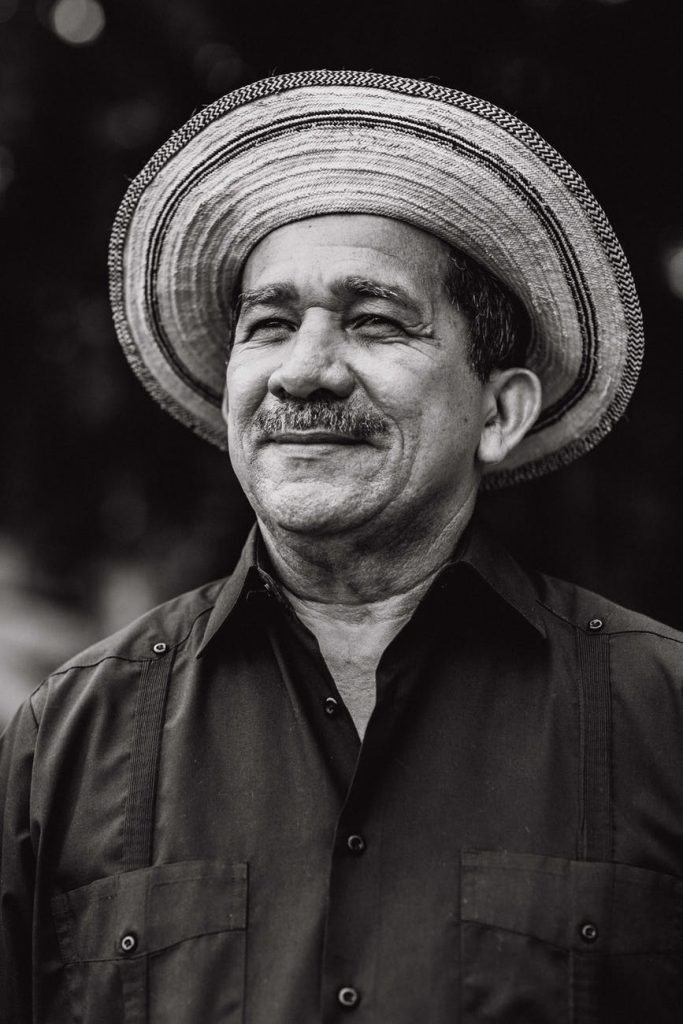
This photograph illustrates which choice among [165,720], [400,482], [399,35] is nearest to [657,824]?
[400,482]

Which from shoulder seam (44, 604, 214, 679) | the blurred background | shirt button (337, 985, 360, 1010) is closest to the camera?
shirt button (337, 985, 360, 1010)

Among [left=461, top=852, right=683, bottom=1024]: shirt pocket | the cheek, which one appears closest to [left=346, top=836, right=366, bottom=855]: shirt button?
[left=461, top=852, right=683, bottom=1024]: shirt pocket

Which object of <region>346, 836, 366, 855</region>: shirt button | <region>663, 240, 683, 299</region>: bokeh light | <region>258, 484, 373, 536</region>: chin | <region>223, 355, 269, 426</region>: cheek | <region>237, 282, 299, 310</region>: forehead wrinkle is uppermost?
<region>663, 240, 683, 299</region>: bokeh light

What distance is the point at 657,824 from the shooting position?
6.42ft

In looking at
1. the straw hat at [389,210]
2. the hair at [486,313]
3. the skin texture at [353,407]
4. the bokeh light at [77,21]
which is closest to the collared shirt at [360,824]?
the skin texture at [353,407]

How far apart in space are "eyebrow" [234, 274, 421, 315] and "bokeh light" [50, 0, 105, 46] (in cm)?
147

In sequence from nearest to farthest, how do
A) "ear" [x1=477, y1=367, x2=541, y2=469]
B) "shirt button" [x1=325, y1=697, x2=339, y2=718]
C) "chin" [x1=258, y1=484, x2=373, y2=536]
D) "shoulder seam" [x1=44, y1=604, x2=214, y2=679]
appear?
1. "shirt button" [x1=325, y1=697, x2=339, y2=718]
2. "chin" [x1=258, y1=484, x2=373, y2=536]
3. "shoulder seam" [x1=44, y1=604, x2=214, y2=679]
4. "ear" [x1=477, y1=367, x2=541, y2=469]

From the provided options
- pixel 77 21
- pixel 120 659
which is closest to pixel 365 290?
pixel 120 659

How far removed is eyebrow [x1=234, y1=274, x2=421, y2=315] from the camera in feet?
7.07

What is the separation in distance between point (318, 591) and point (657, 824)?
779mm

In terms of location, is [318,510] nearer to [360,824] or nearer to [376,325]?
[376,325]

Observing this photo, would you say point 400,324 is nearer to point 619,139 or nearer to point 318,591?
point 318,591

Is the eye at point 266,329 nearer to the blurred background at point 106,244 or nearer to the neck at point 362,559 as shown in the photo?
the neck at point 362,559

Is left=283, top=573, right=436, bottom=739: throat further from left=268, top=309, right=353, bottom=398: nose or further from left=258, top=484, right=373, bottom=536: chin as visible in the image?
left=268, top=309, right=353, bottom=398: nose
